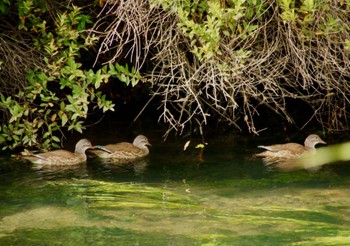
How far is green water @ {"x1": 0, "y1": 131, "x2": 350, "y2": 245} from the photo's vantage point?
794cm

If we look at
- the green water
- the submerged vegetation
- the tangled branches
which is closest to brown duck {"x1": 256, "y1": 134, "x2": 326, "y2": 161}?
the green water

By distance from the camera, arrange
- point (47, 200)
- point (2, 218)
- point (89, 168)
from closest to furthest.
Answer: point (2, 218)
point (47, 200)
point (89, 168)

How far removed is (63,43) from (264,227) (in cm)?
436

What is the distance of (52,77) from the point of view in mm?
10969

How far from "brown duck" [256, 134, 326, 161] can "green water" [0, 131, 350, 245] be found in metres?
0.32

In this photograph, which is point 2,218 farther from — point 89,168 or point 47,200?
point 89,168

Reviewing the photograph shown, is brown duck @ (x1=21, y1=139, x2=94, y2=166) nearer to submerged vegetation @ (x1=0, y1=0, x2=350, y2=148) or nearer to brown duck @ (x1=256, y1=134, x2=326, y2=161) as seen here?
submerged vegetation @ (x1=0, y1=0, x2=350, y2=148)

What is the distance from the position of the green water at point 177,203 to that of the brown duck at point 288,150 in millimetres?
325

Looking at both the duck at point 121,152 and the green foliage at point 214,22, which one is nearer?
the green foliage at point 214,22

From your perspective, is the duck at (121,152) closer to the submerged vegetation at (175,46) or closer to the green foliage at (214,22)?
the submerged vegetation at (175,46)

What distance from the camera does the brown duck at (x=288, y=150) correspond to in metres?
11.9

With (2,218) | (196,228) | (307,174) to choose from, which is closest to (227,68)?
(307,174)

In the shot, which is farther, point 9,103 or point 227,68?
point 9,103

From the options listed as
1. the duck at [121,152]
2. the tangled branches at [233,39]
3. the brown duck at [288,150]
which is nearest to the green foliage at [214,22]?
the tangled branches at [233,39]
